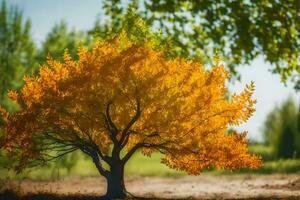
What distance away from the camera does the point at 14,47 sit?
28.0 m

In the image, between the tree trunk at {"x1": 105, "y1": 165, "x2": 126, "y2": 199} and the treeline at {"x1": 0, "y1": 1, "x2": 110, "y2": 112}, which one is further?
the treeline at {"x1": 0, "y1": 1, "x2": 110, "y2": 112}

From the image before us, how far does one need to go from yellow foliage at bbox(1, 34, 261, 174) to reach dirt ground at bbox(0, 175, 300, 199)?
3.18m

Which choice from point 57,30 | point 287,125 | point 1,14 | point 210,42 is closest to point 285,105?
point 287,125

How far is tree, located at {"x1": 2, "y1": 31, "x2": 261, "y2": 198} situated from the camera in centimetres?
1162

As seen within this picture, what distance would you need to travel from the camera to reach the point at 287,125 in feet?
121

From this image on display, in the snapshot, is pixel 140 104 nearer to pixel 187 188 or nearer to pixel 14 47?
pixel 187 188

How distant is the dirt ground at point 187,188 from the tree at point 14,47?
7.45 metres

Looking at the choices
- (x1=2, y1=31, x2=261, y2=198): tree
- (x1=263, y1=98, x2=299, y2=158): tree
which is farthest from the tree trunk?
(x1=263, y1=98, x2=299, y2=158): tree

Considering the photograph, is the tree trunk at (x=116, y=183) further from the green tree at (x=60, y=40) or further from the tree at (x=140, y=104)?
the green tree at (x=60, y=40)

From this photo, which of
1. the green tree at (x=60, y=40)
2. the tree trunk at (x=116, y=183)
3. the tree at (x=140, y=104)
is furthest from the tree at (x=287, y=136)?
the tree at (x=140, y=104)

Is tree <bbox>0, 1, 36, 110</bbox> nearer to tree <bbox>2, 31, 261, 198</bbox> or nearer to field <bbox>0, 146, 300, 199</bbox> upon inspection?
field <bbox>0, 146, 300, 199</bbox>

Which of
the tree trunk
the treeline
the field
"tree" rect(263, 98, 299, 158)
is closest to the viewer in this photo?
the tree trunk

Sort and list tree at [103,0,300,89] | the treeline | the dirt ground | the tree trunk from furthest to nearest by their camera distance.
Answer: the treeline
the dirt ground
the tree trunk
tree at [103,0,300,89]

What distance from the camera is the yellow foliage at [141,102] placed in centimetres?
1162
